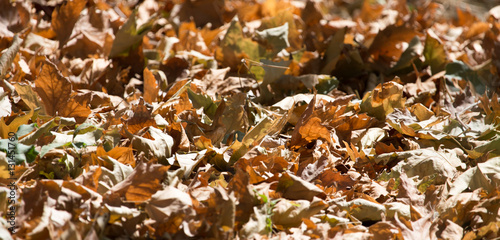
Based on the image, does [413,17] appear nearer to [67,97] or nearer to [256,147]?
[256,147]

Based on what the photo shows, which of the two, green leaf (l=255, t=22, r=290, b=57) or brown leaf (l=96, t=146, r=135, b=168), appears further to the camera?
green leaf (l=255, t=22, r=290, b=57)

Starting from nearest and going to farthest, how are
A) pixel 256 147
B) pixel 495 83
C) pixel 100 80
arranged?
pixel 256 147
pixel 100 80
pixel 495 83

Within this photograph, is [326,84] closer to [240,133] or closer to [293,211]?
[240,133]

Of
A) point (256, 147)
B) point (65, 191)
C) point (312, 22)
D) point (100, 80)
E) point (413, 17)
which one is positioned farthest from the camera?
point (312, 22)

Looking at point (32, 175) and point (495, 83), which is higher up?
point (32, 175)

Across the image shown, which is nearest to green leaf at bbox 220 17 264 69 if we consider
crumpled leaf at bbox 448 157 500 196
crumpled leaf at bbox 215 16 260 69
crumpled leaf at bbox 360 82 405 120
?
crumpled leaf at bbox 215 16 260 69

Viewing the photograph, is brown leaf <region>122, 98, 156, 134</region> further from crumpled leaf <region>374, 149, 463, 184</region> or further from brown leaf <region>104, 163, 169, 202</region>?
crumpled leaf <region>374, 149, 463, 184</region>

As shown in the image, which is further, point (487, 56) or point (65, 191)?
point (487, 56)

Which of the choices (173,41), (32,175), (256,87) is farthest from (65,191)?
(173,41)
